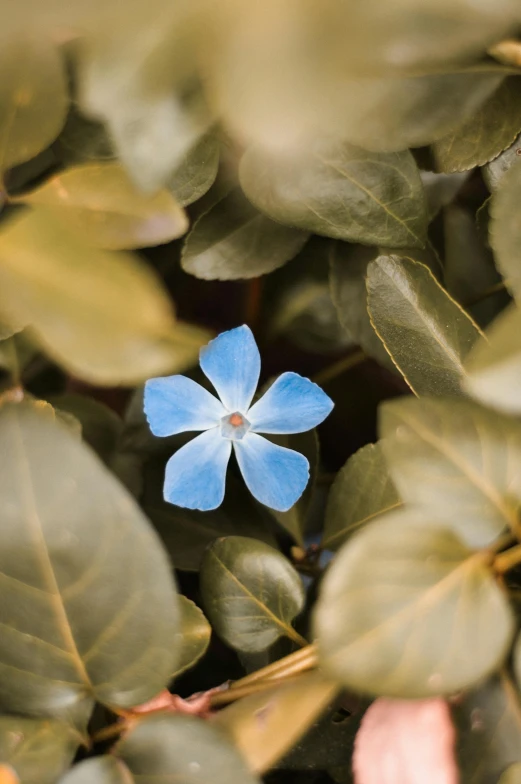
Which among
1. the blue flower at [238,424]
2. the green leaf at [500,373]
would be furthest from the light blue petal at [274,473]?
the green leaf at [500,373]

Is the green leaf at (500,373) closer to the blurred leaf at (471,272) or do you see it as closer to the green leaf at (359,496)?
the green leaf at (359,496)

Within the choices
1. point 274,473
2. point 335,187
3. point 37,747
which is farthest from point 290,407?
point 37,747

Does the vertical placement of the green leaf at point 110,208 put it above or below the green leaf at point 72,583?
above

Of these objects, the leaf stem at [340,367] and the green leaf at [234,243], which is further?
the leaf stem at [340,367]

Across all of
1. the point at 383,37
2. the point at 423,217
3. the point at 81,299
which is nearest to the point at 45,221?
the point at 81,299

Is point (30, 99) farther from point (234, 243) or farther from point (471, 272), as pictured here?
point (471, 272)

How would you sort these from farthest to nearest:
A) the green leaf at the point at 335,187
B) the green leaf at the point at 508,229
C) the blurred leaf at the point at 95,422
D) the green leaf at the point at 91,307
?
the blurred leaf at the point at 95,422 → the green leaf at the point at 335,187 → the green leaf at the point at 508,229 → the green leaf at the point at 91,307

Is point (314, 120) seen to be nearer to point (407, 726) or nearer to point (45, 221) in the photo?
point (45, 221)

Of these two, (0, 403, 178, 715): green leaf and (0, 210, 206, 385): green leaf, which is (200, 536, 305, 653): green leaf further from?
(0, 210, 206, 385): green leaf
